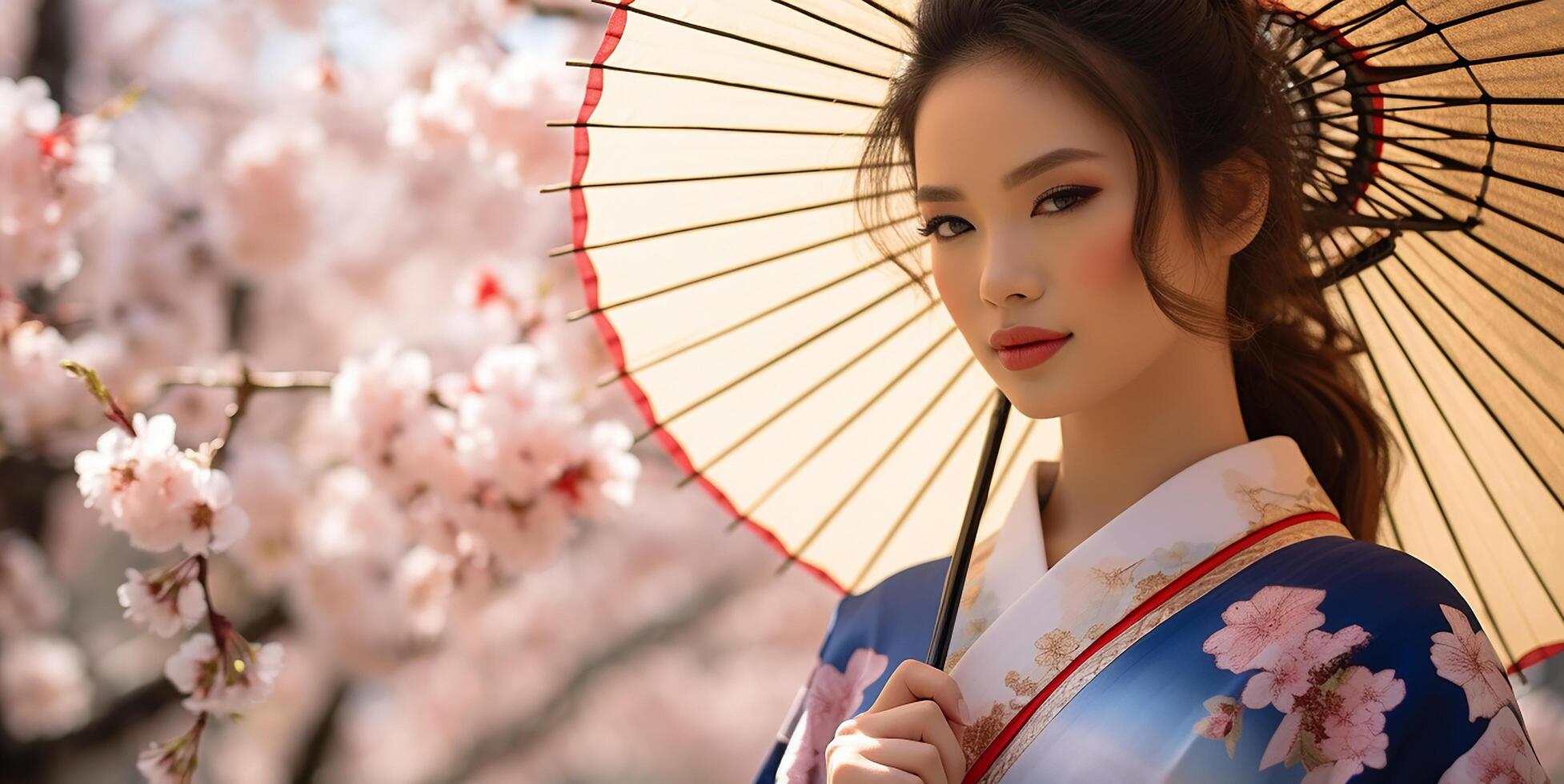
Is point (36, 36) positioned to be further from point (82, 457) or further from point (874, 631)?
point (874, 631)

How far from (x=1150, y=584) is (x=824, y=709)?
52 centimetres

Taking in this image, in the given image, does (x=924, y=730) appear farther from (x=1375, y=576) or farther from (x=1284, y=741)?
(x=1375, y=576)

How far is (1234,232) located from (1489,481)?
0.55 meters

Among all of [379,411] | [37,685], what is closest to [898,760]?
[379,411]

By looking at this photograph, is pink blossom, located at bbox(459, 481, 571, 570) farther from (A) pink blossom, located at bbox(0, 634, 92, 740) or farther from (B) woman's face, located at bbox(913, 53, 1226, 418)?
(A) pink blossom, located at bbox(0, 634, 92, 740)

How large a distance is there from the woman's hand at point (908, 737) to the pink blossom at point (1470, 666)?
0.48 meters

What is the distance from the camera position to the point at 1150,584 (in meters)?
1.39

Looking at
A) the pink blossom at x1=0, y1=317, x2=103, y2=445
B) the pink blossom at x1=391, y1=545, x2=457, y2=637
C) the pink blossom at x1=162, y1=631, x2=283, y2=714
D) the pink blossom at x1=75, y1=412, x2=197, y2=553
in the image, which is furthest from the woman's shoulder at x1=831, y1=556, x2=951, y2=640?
the pink blossom at x1=0, y1=317, x2=103, y2=445

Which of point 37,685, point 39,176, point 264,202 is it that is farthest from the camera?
point 37,685

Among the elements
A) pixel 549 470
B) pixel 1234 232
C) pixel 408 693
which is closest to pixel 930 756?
pixel 1234 232

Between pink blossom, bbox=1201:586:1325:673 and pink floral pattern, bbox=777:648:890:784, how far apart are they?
0.51 meters

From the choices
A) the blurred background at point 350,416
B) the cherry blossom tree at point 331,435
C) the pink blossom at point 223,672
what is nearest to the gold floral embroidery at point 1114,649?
the cherry blossom tree at point 331,435

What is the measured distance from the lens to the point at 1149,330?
1.38 metres

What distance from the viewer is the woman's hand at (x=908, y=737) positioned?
4.01ft
